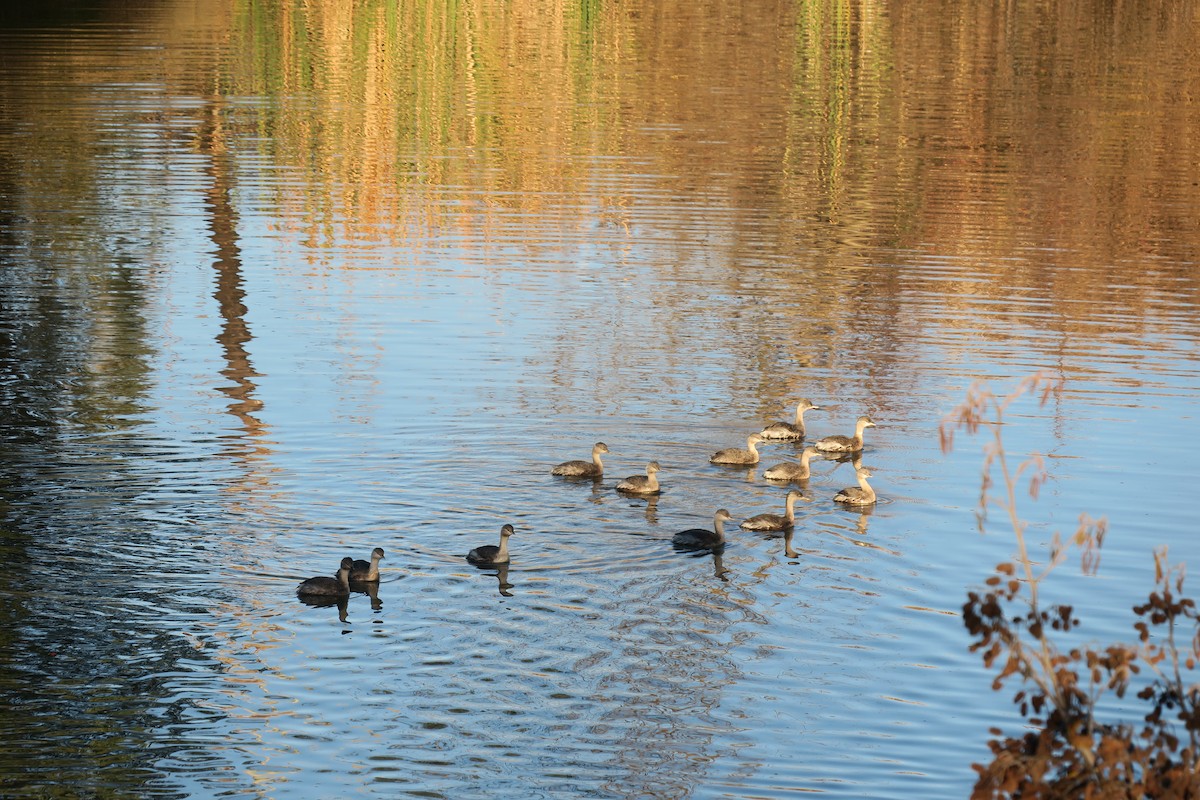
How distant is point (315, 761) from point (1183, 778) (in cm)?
628

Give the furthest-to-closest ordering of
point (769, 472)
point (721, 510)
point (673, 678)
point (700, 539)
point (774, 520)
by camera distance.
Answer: point (769, 472), point (774, 520), point (721, 510), point (700, 539), point (673, 678)

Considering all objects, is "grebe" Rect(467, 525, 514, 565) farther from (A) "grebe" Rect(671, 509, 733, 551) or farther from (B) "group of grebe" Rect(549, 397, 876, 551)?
(A) "grebe" Rect(671, 509, 733, 551)

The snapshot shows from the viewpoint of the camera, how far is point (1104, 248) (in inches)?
1113

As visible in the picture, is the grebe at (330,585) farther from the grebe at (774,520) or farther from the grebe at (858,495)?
the grebe at (858,495)

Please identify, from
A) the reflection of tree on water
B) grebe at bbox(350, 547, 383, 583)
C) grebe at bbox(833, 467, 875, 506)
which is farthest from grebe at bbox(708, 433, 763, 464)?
grebe at bbox(350, 547, 383, 583)

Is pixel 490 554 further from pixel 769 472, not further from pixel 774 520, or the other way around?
pixel 769 472

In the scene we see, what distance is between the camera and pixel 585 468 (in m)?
16.7

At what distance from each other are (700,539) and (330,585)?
10.8 feet

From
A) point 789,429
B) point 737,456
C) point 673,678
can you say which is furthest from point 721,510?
point 673,678

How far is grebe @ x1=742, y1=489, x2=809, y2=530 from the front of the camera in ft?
52.1

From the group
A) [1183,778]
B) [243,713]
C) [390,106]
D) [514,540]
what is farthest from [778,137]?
[1183,778]

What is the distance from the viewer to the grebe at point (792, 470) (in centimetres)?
1744

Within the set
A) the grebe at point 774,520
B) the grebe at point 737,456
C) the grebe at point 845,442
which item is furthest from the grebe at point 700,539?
the grebe at point 845,442

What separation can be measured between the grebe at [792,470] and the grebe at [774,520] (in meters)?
1.15
